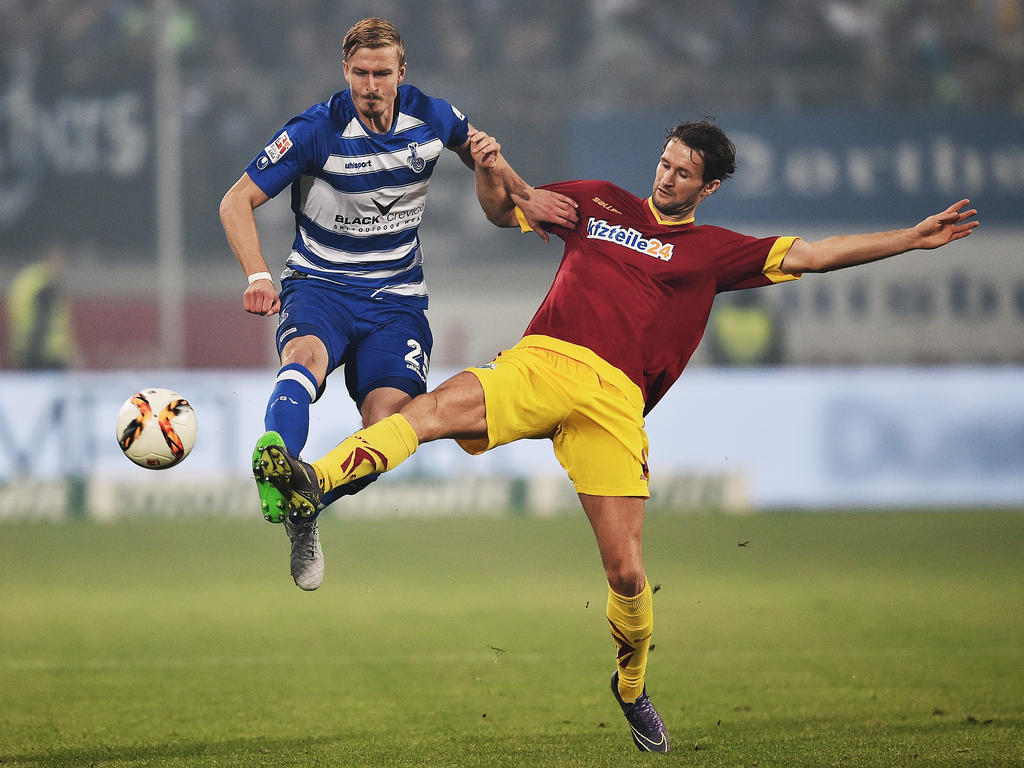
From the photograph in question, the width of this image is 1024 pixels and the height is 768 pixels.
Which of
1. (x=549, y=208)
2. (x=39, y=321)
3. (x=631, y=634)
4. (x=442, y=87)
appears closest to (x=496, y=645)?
(x=631, y=634)

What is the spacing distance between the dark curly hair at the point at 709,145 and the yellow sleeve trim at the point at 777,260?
13.3 inches

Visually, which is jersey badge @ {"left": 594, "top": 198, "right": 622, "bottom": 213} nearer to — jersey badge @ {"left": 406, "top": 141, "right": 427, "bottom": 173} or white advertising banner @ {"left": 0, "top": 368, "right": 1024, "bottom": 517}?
jersey badge @ {"left": 406, "top": 141, "right": 427, "bottom": 173}

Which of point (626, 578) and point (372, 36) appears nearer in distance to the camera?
→ point (372, 36)

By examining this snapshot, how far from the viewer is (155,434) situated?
4949 millimetres

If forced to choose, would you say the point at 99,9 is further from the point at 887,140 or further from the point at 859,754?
the point at 859,754

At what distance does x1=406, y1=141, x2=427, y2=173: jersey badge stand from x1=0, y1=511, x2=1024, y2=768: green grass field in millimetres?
2246

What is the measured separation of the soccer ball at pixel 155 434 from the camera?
495 cm

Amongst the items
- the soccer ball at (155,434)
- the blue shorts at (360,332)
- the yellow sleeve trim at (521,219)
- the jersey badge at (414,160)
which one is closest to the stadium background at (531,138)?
the yellow sleeve trim at (521,219)

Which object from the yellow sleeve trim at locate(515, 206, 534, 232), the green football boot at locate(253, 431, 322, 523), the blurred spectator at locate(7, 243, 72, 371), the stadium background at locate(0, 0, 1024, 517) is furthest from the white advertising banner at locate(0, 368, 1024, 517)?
the green football boot at locate(253, 431, 322, 523)

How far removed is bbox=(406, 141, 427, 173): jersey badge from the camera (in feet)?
17.4

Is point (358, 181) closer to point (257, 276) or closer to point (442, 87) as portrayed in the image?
point (257, 276)

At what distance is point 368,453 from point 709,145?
71.3 inches

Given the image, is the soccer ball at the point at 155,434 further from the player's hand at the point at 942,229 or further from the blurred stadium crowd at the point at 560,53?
the blurred stadium crowd at the point at 560,53

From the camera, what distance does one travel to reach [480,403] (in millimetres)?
4859
